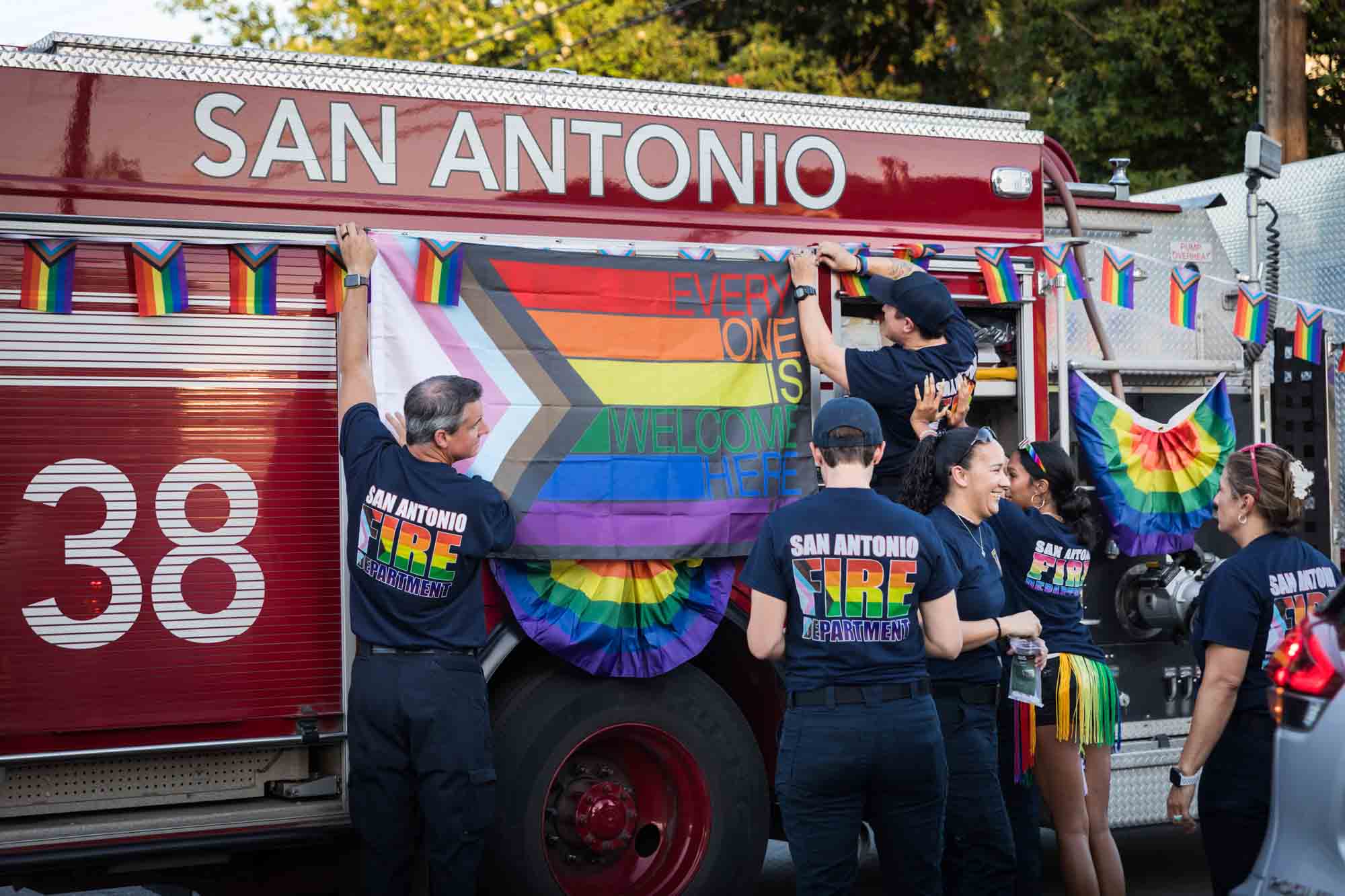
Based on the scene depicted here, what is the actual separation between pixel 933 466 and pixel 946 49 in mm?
13690

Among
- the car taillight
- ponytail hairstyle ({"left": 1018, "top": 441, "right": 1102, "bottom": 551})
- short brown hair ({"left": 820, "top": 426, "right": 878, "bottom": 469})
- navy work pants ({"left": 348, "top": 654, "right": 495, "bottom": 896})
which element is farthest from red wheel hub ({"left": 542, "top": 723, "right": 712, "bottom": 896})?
the car taillight

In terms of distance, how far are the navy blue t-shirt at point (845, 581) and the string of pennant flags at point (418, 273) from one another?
1688mm

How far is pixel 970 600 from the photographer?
4969 millimetres

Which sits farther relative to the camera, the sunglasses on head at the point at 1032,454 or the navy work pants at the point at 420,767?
the sunglasses on head at the point at 1032,454

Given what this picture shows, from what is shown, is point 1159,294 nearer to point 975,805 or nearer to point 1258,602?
point 1258,602

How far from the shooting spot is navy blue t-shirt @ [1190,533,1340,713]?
4.59 m

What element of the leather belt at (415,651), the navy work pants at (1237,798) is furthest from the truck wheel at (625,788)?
the navy work pants at (1237,798)

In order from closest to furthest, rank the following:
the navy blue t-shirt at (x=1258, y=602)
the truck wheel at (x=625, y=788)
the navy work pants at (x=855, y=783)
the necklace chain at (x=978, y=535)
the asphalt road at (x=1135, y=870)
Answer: the navy work pants at (x=855, y=783) < the navy blue t-shirt at (x=1258, y=602) < the necklace chain at (x=978, y=535) < the truck wheel at (x=625, y=788) < the asphalt road at (x=1135, y=870)

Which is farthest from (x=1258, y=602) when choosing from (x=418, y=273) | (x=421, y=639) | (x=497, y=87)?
(x=497, y=87)

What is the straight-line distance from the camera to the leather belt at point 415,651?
4818 millimetres

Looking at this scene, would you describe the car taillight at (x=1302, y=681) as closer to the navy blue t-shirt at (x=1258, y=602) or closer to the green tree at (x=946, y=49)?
the navy blue t-shirt at (x=1258, y=602)

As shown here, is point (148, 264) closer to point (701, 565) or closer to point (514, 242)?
point (514, 242)

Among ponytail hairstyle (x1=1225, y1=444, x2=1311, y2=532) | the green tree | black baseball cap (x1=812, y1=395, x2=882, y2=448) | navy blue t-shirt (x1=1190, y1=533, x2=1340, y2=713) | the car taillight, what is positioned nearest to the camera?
the car taillight

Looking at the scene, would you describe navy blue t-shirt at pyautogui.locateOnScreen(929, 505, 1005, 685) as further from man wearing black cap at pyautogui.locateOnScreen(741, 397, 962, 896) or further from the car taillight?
the car taillight
